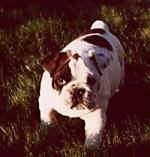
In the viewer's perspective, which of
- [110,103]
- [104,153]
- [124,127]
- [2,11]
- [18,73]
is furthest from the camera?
[2,11]

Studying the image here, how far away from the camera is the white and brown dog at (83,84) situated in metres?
4.13

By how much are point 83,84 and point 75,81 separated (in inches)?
2.0

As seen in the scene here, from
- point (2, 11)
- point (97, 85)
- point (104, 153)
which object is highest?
point (2, 11)

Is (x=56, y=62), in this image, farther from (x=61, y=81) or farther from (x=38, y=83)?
(x=38, y=83)

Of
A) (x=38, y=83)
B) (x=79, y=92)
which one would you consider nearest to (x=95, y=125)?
(x=79, y=92)

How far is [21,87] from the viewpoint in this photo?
16.0 ft

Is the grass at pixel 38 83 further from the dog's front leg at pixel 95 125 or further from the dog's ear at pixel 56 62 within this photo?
the dog's ear at pixel 56 62

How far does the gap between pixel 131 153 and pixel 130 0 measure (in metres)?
2.29

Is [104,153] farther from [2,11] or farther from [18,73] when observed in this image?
[2,11]

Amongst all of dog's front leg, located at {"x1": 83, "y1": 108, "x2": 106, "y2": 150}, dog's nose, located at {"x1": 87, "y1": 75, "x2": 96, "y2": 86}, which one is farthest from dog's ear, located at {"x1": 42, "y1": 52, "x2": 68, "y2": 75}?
dog's front leg, located at {"x1": 83, "y1": 108, "x2": 106, "y2": 150}

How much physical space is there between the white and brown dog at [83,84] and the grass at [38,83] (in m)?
0.13

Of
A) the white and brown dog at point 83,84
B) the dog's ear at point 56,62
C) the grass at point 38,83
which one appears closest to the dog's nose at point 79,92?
the white and brown dog at point 83,84

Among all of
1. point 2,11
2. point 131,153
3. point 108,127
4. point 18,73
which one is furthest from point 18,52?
point 131,153

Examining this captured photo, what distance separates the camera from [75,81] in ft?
13.5
